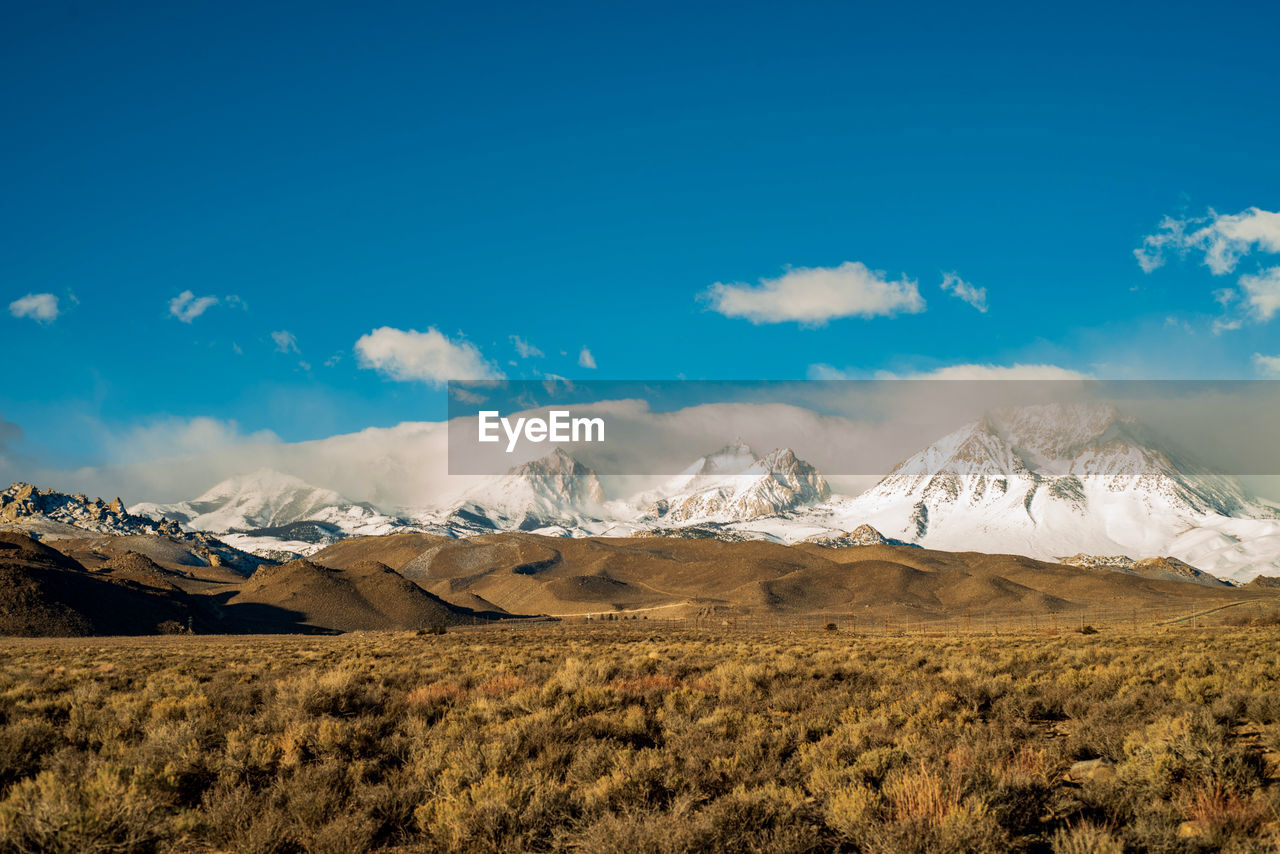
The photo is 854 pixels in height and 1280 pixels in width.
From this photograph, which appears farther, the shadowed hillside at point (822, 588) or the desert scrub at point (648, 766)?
the shadowed hillside at point (822, 588)

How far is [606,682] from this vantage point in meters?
17.3

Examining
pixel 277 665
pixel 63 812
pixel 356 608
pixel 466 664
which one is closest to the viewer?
pixel 63 812

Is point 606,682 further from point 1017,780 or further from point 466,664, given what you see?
point 1017,780

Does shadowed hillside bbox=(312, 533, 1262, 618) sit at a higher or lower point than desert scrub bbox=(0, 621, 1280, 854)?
lower

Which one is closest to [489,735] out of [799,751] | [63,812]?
[799,751]

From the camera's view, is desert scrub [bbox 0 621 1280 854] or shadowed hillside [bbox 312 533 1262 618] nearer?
desert scrub [bbox 0 621 1280 854]

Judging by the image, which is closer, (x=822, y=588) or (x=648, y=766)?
(x=648, y=766)

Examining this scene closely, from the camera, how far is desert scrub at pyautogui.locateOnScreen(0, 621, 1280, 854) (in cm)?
711

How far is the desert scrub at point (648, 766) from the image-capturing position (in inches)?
280

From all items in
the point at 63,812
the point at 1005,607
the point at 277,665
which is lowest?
the point at 1005,607

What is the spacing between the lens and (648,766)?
29.7 ft

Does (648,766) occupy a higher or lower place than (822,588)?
higher

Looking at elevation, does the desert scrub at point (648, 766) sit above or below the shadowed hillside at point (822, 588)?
above

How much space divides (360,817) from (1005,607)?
14046 cm
